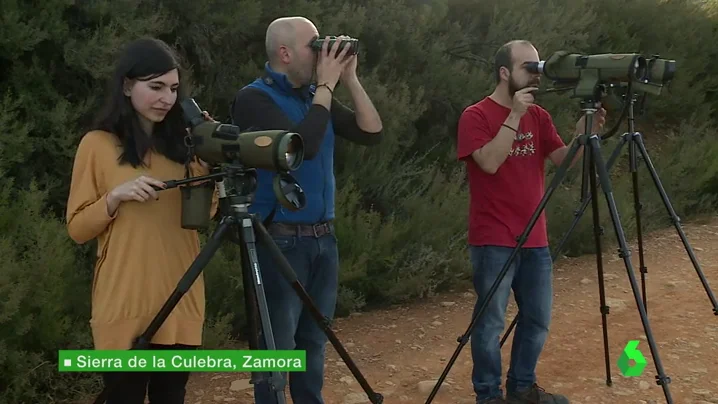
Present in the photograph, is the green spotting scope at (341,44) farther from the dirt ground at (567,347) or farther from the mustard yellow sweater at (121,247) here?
the dirt ground at (567,347)

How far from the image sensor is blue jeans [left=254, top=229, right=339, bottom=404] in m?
2.52

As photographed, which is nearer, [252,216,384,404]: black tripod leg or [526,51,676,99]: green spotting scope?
[252,216,384,404]: black tripod leg

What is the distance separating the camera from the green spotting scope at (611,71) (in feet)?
8.62

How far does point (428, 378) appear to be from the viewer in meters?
3.92

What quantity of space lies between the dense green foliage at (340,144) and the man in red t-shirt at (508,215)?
163 centimetres

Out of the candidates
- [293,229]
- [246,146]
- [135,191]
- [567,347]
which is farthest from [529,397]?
[135,191]

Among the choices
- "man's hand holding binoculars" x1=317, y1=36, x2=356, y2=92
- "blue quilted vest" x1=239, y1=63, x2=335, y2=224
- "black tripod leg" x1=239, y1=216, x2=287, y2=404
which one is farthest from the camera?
"blue quilted vest" x1=239, y1=63, x2=335, y2=224

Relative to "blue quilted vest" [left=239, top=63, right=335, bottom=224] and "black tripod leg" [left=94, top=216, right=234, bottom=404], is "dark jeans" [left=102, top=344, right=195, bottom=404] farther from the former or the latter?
"blue quilted vest" [left=239, top=63, right=335, bottom=224]

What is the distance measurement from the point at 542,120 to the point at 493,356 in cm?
106

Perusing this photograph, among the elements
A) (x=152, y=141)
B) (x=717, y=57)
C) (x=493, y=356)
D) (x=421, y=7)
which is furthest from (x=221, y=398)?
(x=717, y=57)

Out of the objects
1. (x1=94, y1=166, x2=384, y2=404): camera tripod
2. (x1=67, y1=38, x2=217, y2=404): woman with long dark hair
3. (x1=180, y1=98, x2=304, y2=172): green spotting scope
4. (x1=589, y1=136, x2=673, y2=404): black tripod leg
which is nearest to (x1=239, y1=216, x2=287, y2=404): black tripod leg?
(x1=94, y1=166, x2=384, y2=404): camera tripod

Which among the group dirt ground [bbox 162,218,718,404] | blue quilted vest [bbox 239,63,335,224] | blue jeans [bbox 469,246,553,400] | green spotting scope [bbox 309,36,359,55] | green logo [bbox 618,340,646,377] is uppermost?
green spotting scope [bbox 309,36,359,55]

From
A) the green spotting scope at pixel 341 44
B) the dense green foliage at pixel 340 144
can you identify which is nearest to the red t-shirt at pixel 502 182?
the green spotting scope at pixel 341 44

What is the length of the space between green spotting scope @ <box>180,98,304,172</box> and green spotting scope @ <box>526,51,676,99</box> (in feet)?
3.95
